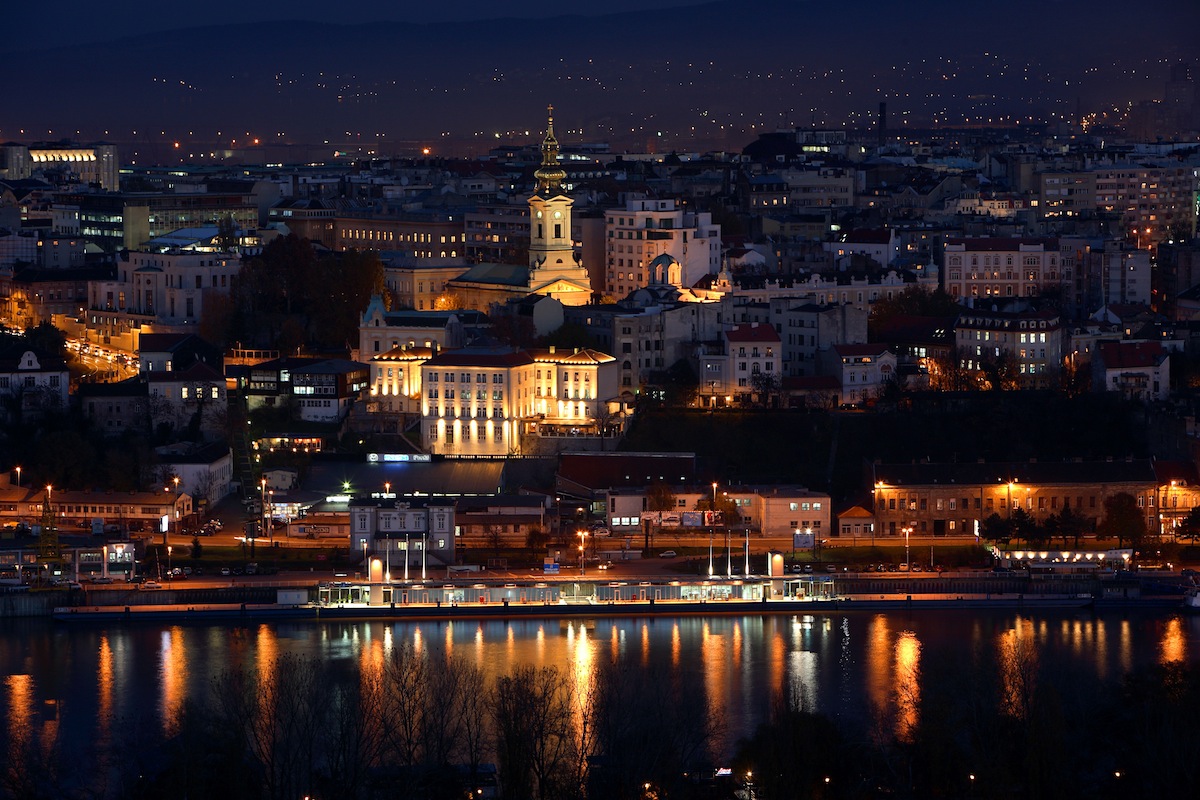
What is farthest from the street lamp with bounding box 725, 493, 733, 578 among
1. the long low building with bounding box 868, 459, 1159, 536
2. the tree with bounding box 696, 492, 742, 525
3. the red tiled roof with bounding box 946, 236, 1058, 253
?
the red tiled roof with bounding box 946, 236, 1058, 253

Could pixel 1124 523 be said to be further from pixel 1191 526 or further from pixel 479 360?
pixel 479 360

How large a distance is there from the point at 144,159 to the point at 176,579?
3380 centimetres

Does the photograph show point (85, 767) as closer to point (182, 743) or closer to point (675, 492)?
point (182, 743)

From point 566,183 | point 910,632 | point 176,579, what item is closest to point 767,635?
point 910,632

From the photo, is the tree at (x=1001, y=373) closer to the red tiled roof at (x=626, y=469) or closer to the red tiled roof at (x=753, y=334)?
the red tiled roof at (x=753, y=334)

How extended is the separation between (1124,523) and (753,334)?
13.1ft

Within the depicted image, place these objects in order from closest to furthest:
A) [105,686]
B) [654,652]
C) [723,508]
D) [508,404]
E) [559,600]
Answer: [105,686] → [654,652] → [559,600] → [723,508] → [508,404]

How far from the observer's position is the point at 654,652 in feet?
60.7

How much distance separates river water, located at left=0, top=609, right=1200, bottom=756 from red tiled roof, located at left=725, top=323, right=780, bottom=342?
418cm

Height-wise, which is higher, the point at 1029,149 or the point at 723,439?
the point at 1029,149

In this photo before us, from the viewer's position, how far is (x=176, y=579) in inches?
799

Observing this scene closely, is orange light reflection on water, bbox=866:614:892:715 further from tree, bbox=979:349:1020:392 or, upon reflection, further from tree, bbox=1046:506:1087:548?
tree, bbox=979:349:1020:392

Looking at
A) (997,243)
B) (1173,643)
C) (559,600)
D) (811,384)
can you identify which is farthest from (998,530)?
(997,243)

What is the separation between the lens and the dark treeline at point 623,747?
46.2 ft
